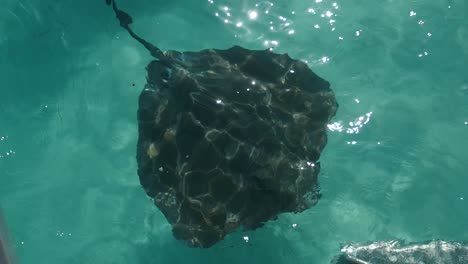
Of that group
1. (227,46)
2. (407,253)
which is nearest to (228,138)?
(227,46)

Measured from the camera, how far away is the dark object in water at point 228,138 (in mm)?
5902

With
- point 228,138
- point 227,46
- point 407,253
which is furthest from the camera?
point 227,46

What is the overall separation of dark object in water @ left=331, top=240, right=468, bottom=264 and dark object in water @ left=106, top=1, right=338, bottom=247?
131 cm

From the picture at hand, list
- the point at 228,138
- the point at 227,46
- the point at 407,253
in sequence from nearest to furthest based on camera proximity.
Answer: the point at 228,138
the point at 407,253
the point at 227,46

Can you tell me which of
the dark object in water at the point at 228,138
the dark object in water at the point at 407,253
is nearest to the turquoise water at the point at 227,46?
the dark object in water at the point at 407,253

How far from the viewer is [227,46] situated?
914 cm

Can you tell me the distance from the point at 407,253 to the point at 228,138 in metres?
3.74

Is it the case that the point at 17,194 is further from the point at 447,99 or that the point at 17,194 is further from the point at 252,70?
the point at 447,99

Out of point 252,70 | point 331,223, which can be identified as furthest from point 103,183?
point 331,223

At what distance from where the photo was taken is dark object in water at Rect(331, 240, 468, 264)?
6.98 metres

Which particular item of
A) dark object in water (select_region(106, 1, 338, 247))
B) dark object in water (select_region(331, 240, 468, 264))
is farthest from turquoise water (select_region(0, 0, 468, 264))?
dark object in water (select_region(106, 1, 338, 247))

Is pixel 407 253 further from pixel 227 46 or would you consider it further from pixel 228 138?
pixel 227 46

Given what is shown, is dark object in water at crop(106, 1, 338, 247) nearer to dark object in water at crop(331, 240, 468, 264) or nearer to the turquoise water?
dark object in water at crop(331, 240, 468, 264)

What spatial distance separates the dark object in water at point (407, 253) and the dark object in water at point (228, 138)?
1308 millimetres
